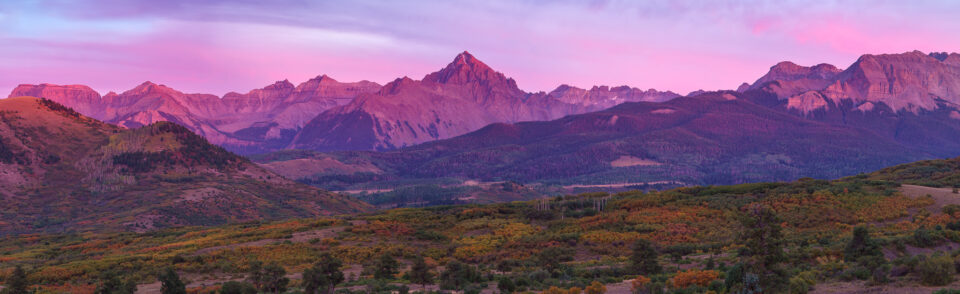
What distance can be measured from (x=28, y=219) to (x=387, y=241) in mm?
123696

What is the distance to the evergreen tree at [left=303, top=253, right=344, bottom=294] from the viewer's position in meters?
49.5

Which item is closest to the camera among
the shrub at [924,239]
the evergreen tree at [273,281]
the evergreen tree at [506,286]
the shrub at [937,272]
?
the shrub at [937,272]

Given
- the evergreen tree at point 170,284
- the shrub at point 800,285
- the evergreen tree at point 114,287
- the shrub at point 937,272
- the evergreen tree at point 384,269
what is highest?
the shrub at point 937,272

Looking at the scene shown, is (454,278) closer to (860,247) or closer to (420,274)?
(420,274)

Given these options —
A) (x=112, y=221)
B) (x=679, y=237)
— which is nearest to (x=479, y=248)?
(x=679, y=237)

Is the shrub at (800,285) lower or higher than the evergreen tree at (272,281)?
higher

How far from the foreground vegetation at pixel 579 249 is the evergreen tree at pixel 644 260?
11 centimetres

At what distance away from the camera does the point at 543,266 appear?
2547 inches

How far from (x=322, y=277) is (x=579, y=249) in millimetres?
39114

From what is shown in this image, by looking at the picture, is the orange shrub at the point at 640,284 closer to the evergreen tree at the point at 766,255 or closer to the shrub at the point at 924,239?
the evergreen tree at the point at 766,255

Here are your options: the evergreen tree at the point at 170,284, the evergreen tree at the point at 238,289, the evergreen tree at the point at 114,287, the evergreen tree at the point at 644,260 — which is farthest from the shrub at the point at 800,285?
the evergreen tree at the point at 114,287

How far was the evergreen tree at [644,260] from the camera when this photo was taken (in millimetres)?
56406

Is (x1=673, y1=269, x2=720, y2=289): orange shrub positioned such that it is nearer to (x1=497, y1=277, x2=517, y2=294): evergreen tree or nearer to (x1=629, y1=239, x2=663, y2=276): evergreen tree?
(x1=629, y1=239, x2=663, y2=276): evergreen tree

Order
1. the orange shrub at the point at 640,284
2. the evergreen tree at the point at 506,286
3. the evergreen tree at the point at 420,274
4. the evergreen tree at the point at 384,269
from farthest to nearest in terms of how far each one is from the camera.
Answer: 1. the evergreen tree at the point at 384,269
2. the evergreen tree at the point at 420,274
3. the evergreen tree at the point at 506,286
4. the orange shrub at the point at 640,284
